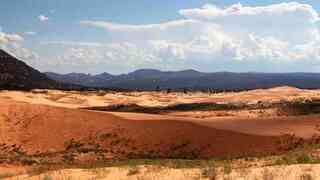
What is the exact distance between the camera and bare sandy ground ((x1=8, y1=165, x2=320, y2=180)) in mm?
15916

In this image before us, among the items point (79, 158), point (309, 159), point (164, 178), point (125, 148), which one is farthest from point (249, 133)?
point (164, 178)

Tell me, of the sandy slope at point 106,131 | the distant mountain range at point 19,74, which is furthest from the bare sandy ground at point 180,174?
the distant mountain range at point 19,74

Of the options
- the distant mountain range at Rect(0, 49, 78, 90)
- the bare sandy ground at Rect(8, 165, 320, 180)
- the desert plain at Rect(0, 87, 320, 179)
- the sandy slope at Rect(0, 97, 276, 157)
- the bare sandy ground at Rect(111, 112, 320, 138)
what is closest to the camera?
the bare sandy ground at Rect(8, 165, 320, 180)

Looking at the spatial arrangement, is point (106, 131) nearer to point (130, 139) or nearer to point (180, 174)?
point (130, 139)

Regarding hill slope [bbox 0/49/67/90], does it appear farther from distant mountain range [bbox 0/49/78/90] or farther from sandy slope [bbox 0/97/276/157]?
sandy slope [bbox 0/97/276/157]

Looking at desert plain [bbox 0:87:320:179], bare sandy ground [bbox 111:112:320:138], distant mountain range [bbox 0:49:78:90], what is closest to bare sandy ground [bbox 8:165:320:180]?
desert plain [bbox 0:87:320:179]

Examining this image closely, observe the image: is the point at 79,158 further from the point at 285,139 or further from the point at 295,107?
the point at 295,107

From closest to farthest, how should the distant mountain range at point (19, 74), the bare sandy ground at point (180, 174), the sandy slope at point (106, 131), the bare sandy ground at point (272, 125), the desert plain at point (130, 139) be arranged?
the bare sandy ground at point (180, 174)
the desert plain at point (130, 139)
the sandy slope at point (106, 131)
the bare sandy ground at point (272, 125)
the distant mountain range at point (19, 74)

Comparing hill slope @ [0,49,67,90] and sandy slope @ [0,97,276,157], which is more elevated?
hill slope @ [0,49,67,90]

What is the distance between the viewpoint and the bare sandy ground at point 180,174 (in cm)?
1592

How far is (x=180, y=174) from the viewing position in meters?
18.1

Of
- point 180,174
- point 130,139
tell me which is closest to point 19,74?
point 130,139

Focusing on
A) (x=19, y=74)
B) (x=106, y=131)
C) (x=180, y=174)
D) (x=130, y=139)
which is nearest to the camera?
(x=180, y=174)

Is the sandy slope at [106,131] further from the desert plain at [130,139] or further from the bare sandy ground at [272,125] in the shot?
the bare sandy ground at [272,125]
